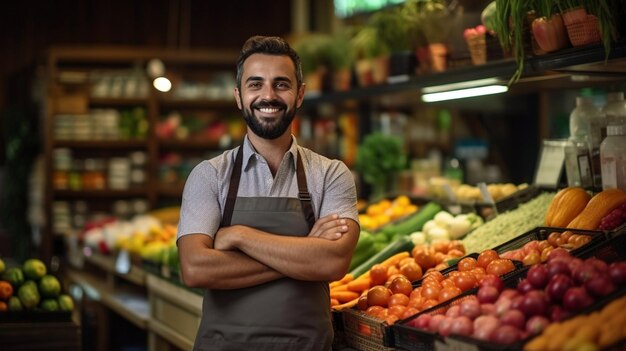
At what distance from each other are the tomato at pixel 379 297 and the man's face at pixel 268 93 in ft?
2.49

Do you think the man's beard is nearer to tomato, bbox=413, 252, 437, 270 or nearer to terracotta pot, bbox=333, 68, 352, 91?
tomato, bbox=413, 252, 437, 270

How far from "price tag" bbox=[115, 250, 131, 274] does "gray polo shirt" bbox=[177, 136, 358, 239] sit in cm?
409

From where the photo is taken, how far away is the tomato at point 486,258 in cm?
350

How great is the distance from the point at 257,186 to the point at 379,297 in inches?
26.5

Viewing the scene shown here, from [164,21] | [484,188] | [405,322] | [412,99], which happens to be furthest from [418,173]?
[164,21]

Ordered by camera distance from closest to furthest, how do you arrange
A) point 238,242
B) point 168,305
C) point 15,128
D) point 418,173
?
point 238,242 → point 168,305 → point 418,173 → point 15,128

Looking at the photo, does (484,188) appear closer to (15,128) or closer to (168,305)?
(168,305)

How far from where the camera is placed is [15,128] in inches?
440

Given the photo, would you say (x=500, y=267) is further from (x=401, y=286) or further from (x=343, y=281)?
(x=343, y=281)

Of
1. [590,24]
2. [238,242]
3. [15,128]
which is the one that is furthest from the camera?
[15,128]

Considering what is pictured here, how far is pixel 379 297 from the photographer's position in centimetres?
346

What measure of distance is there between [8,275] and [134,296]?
2541 millimetres

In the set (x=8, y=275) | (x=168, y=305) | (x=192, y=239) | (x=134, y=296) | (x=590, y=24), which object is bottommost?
(x=134, y=296)

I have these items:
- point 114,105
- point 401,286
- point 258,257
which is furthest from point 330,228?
point 114,105
